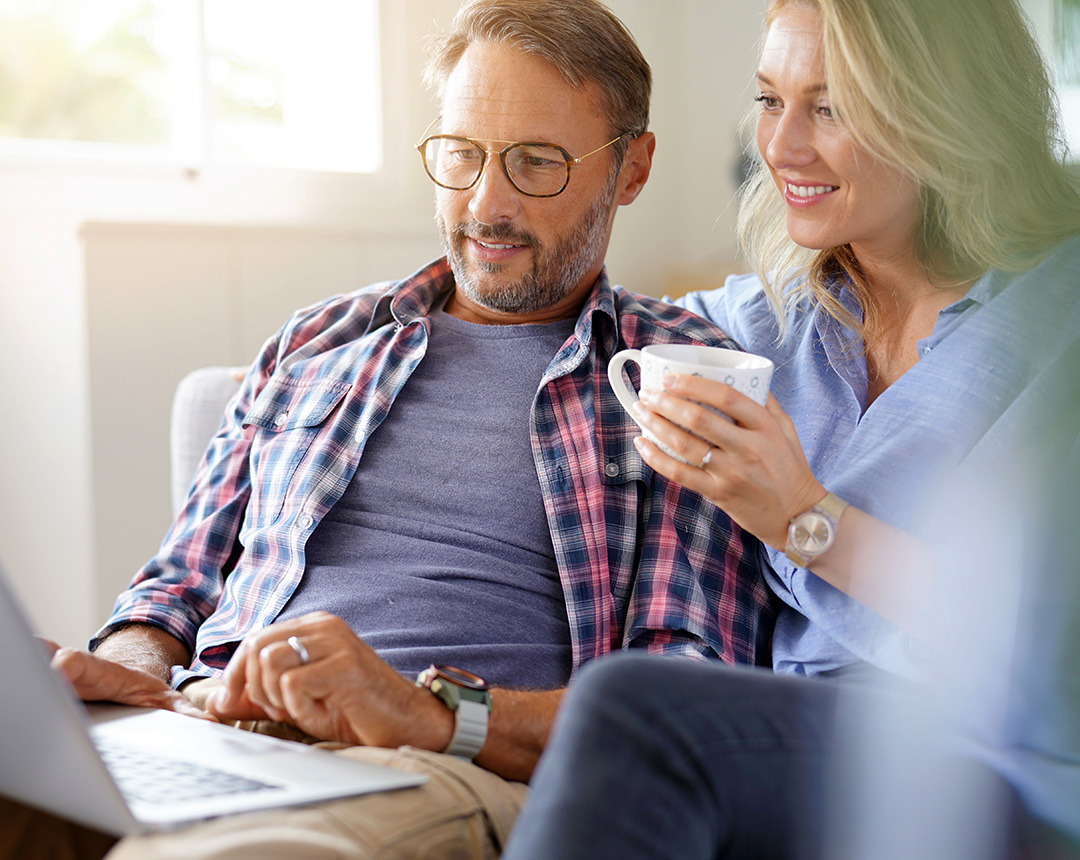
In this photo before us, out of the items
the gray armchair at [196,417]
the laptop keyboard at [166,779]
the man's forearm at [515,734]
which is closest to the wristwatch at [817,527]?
the man's forearm at [515,734]

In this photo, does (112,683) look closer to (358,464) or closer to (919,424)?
(358,464)

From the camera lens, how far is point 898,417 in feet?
3.62

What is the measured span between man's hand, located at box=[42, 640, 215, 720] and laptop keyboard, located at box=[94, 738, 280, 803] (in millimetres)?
192

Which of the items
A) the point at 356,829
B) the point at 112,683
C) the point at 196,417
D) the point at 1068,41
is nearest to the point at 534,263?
the point at 196,417

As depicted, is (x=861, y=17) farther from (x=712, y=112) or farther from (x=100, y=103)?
(x=712, y=112)

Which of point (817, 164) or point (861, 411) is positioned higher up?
point (817, 164)

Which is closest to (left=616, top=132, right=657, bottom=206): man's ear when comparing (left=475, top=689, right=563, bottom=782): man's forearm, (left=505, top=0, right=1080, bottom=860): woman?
(left=505, top=0, right=1080, bottom=860): woman

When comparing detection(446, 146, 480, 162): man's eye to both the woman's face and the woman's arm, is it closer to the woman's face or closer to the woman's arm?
the woman's face

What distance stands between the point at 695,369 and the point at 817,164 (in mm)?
365

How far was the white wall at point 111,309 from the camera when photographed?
1958 millimetres

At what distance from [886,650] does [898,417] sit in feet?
0.79

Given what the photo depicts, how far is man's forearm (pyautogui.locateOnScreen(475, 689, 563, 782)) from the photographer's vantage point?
1000 mm

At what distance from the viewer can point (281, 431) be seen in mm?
1387

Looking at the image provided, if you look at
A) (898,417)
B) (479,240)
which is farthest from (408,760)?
(479,240)
